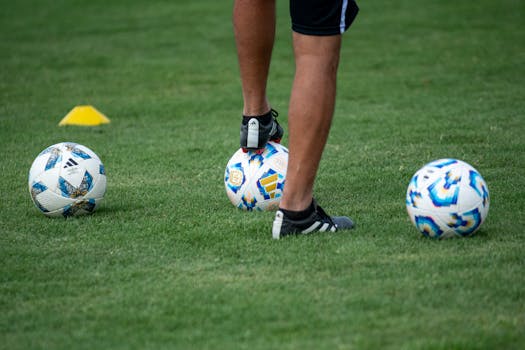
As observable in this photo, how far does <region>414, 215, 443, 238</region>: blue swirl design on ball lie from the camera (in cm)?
443

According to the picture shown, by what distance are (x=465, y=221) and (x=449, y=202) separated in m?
0.14

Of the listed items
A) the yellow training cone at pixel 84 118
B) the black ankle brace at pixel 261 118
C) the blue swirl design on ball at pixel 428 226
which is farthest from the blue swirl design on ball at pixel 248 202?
the yellow training cone at pixel 84 118

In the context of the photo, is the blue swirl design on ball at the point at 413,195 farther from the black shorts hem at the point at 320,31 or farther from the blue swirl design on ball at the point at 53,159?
the blue swirl design on ball at the point at 53,159

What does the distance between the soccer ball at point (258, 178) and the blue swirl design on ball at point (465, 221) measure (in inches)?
47.6

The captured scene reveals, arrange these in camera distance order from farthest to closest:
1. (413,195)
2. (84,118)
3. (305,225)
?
(84,118)
(305,225)
(413,195)

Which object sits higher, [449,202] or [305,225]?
[449,202]

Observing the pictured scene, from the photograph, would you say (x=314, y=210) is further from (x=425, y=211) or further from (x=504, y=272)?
(x=504, y=272)

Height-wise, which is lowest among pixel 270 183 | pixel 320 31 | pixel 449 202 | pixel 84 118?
pixel 84 118

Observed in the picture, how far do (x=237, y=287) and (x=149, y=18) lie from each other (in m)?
14.0

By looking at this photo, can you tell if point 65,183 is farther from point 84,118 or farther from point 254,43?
point 84,118

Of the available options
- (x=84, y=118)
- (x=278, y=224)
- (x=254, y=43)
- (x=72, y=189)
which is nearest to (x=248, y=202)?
(x=278, y=224)

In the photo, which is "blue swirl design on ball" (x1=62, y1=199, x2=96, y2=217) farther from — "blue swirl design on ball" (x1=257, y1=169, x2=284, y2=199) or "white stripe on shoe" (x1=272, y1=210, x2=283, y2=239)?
"white stripe on shoe" (x1=272, y1=210, x2=283, y2=239)

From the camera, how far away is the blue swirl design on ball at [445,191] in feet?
14.4

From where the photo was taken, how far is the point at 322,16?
436 cm
